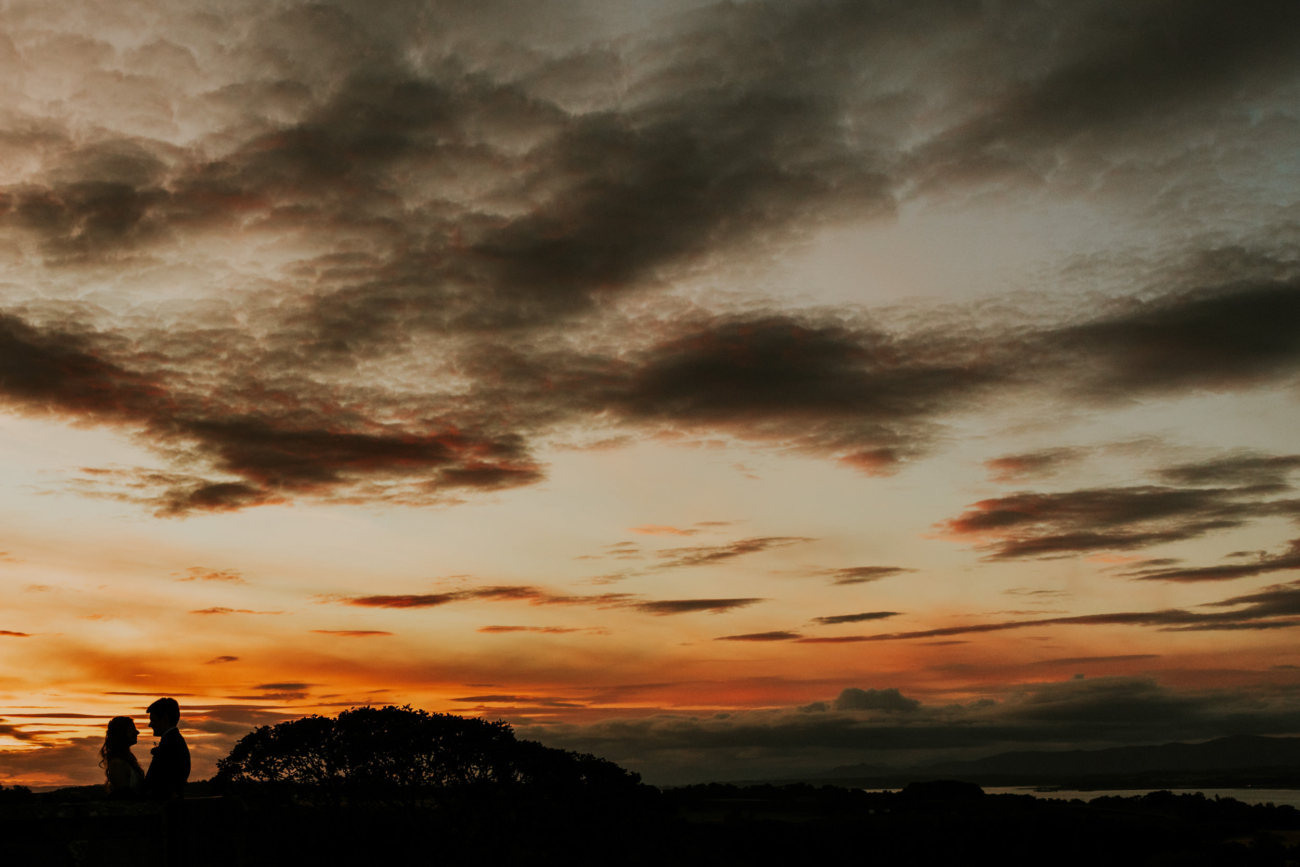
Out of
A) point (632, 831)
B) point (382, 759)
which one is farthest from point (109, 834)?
point (632, 831)

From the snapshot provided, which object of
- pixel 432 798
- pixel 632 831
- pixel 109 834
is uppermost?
pixel 109 834

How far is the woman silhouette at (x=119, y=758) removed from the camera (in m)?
12.0

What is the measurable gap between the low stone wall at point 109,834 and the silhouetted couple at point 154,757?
21 centimetres

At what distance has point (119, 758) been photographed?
1210 cm

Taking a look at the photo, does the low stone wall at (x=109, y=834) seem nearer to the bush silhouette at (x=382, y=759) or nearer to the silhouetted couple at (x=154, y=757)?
the silhouetted couple at (x=154, y=757)

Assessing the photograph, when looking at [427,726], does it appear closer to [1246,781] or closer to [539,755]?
[539,755]

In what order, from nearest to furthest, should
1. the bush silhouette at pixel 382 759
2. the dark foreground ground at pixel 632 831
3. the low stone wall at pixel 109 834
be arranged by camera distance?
the low stone wall at pixel 109 834 < the dark foreground ground at pixel 632 831 < the bush silhouette at pixel 382 759

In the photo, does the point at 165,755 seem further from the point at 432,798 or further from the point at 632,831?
the point at 632,831

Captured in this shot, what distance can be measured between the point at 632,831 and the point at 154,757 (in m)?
13.8

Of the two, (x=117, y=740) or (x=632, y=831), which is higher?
(x=117, y=740)

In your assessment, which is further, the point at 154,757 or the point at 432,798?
the point at 432,798

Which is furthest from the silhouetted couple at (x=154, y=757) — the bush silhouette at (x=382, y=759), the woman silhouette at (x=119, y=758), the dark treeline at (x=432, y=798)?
the bush silhouette at (x=382, y=759)

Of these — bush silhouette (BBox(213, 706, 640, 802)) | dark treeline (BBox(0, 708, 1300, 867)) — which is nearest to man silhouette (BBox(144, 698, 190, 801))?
dark treeline (BBox(0, 708, 1300, 867))

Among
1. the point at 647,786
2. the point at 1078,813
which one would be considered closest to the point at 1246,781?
the point at 1078,813
